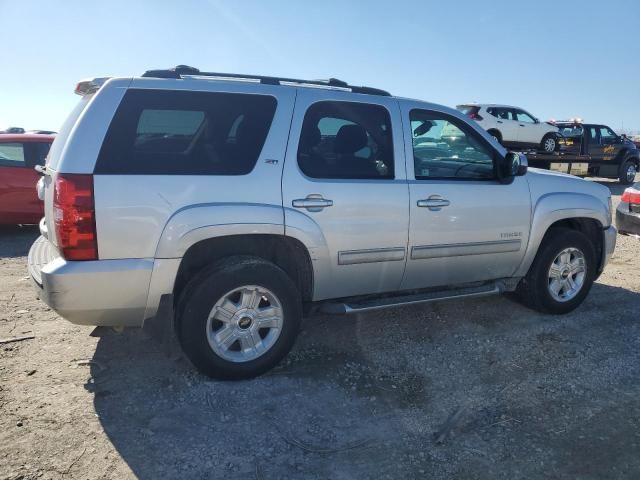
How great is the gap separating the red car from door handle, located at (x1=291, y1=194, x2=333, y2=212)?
5504 millimetres

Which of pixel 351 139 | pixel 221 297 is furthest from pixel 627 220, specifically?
pixel 221 297

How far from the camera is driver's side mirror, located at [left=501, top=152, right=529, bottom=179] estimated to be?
403 cm

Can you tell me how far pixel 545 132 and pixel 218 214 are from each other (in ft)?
57.1

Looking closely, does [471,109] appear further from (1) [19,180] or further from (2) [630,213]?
(1) [19,180]

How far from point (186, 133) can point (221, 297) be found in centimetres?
105

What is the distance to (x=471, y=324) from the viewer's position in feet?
14.5

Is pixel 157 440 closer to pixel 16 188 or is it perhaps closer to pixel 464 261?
pixel 464 261

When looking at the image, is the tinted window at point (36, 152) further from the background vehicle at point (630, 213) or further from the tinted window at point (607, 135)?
the tinted window at point (607, 135)

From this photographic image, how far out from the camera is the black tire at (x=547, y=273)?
4.48 meters

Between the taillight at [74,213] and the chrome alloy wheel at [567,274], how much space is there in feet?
12.6

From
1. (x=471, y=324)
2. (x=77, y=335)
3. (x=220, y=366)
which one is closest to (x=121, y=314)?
(x=220, y=366)

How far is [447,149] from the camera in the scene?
408 cm

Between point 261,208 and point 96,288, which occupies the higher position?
point 261,208

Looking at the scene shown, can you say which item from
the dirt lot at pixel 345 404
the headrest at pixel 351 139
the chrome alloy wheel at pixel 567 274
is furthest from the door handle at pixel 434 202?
the chrome alloy wheel at pixel 567 274
